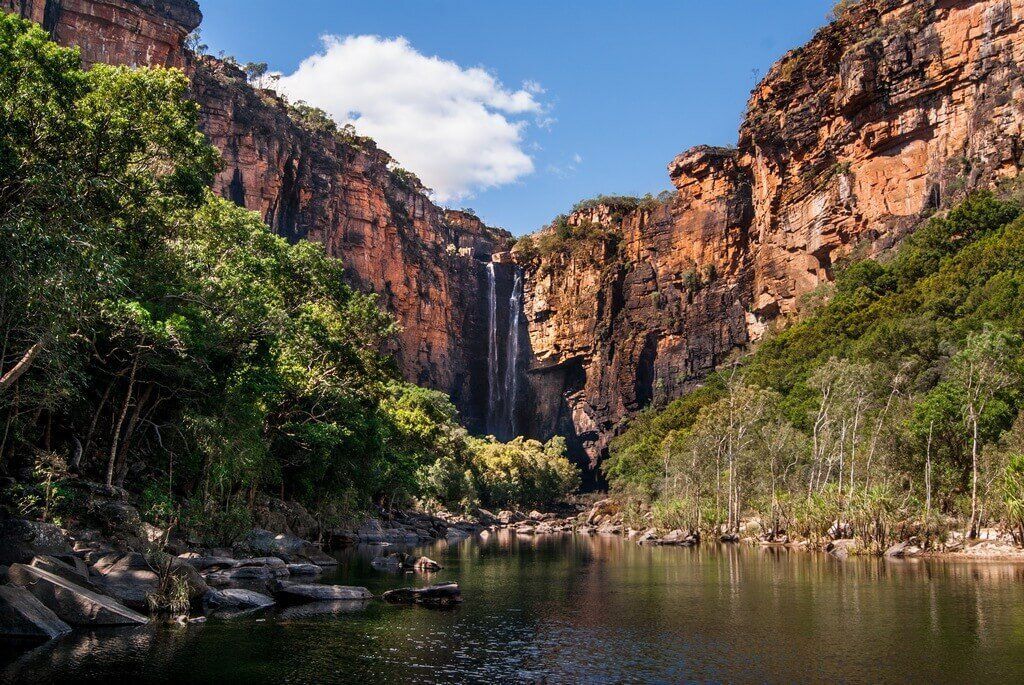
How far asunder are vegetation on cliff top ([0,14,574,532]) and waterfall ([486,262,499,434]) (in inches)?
3037

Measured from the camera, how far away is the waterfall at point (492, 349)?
12794 centimetres

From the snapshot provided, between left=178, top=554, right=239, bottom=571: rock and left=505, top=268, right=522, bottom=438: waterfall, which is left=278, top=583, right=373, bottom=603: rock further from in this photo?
left=505, top=268, right=522, bottom=438: waterfall

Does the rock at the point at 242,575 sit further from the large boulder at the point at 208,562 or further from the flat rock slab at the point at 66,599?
the flat rock slab at the point at 66,599

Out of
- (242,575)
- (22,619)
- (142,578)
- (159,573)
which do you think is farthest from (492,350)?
(22,619)

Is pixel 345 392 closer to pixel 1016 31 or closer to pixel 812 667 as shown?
pixel 812 667

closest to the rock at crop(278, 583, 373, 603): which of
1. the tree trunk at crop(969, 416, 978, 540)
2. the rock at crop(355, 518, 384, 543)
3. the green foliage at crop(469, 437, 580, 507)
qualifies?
the tree trunk at crop(969, 416, 978, 540)

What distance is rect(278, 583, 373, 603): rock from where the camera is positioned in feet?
74.2

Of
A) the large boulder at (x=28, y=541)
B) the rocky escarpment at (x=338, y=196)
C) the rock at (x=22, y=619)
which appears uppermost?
the rocky escarpment at (x=338, y=196)

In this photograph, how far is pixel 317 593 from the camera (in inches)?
899

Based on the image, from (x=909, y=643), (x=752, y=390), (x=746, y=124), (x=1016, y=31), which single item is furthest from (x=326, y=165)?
(x=909, y=643)

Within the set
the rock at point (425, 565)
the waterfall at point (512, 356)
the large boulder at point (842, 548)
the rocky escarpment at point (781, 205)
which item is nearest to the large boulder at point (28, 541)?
the rock at point (425, 565)

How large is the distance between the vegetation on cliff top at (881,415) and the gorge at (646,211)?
12056mm

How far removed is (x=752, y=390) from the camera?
65.8 m

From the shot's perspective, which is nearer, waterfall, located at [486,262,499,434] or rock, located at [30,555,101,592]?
rock, located at [30,555,101,592]
